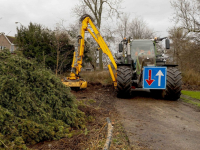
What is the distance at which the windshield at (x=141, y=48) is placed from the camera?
30.5 ft

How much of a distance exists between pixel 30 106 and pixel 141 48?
701 cm

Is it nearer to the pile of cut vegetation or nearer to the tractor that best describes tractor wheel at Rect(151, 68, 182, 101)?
the tractor

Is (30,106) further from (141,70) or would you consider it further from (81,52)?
(81,52)

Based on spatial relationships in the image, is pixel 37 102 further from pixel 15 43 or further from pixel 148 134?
pixel 15 43

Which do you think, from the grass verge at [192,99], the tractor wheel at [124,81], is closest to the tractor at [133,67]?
the tractor wheel at [124,81]

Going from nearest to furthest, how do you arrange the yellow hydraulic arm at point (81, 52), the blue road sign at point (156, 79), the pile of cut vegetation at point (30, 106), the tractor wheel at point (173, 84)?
the pile of cut vegetation at point (30, 106) → the blue road sign at point (156, 79) → the tractor wheel at point (173, 84) → the yellow hydraulic arm at point (81, 52)

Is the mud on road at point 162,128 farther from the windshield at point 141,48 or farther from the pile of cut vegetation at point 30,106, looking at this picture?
the windshield at point 141,48

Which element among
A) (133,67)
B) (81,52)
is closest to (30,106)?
(133,67)

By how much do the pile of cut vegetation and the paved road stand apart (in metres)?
1.26

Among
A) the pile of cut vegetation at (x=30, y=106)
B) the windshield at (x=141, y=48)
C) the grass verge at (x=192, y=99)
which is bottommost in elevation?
the grass verge at (x=192, y=99)

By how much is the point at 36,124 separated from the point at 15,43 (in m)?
14.4

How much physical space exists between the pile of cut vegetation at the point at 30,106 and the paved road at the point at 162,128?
1262 mm

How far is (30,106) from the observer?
3.49m

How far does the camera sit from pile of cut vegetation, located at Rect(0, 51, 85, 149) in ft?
9.79
